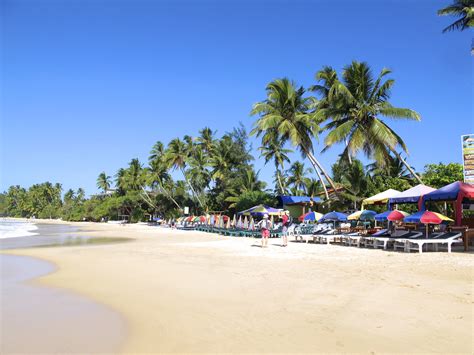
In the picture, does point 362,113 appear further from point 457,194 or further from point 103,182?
point 103,182

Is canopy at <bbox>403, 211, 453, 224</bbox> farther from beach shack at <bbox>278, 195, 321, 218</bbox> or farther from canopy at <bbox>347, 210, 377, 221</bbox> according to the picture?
beach shack at <bbox>278, 195, 321, 218</bbox>

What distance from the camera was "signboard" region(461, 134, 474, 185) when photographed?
534 inches

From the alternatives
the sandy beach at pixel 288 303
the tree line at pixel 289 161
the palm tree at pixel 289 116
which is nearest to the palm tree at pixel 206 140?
the tree line at pixel 289 161

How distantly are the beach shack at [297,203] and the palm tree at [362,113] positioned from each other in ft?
23.1

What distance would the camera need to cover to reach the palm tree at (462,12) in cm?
1802

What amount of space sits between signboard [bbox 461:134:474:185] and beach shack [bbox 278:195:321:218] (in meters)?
15.8

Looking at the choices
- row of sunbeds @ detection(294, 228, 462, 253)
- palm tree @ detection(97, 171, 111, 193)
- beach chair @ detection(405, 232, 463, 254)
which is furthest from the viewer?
palm tree @ detection(97, 171, 111, 193)

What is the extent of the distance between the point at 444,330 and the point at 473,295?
2196 mm

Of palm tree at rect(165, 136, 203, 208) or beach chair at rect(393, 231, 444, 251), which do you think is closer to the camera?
beach chair at rect(393, 231, 444, 251)

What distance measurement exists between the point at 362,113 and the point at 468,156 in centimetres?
914

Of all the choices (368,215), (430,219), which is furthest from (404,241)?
(368,215)

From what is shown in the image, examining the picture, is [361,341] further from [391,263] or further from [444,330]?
[391,263]

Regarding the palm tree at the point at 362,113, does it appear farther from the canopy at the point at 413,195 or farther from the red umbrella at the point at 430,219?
the red umbrella at the point at 430,219

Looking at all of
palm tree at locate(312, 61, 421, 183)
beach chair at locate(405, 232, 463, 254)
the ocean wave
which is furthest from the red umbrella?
the ocean wave
